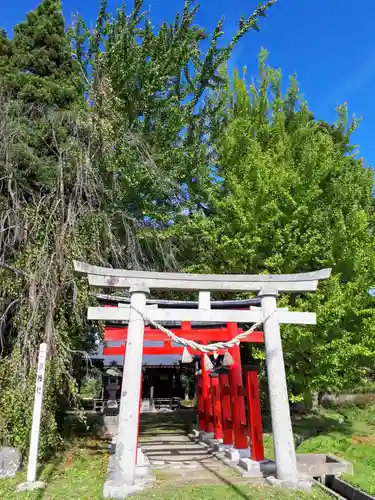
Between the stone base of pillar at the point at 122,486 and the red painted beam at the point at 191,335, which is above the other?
the red painted beam at the point at 191,335

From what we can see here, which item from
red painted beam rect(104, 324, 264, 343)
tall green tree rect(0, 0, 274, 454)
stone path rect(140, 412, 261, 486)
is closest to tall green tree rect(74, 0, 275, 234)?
tall green tree rect(0, 0, 274, 454)

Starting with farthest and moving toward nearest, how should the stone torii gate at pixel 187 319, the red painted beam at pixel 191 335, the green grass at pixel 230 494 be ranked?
the red painted beam at pixel 191 335 < the stone torii gate at pixel 187 319 < the green grass at pixel 230 494

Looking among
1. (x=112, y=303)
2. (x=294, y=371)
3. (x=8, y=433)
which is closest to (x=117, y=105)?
(x=112, y=303)

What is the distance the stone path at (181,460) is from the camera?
674 centimetres

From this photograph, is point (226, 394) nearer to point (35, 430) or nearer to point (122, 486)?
point (122, 486)

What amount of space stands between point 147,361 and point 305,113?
14927 millimetres

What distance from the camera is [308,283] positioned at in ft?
24.0

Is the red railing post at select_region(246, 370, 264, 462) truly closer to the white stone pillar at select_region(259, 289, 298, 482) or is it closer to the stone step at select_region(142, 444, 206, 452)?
the white stone pillar at select_region(259, 289, 298, 482)

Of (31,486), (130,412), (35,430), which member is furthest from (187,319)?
(31,486)

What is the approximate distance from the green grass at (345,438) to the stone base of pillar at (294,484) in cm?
173

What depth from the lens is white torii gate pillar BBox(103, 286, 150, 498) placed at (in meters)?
5.93

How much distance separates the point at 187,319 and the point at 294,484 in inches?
116

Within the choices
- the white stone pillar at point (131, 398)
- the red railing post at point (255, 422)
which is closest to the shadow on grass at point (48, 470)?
the white stone pillar at point (131, 398)

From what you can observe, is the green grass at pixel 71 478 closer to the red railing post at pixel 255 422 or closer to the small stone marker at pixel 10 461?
the small stone marker at pixel 10 461
